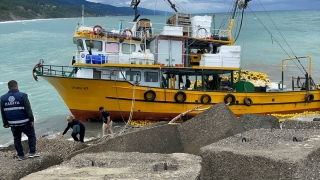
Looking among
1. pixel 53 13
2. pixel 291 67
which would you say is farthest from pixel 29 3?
pixel 291 67

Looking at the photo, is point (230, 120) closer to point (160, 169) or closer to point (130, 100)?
point (160, 169)

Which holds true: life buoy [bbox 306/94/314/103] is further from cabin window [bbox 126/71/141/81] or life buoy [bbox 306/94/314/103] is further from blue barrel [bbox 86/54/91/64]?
blue barrel [bbox 86/54/91/64]

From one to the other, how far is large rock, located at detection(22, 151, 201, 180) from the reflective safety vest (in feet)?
3.71

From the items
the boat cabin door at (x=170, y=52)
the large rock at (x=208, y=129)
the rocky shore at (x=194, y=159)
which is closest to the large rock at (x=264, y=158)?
the rocky shore at (x=194, y=159)

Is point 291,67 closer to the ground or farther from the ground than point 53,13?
closer to the ground

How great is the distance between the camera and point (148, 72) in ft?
50.9

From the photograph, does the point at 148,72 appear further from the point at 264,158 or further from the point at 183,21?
the point at 264,158

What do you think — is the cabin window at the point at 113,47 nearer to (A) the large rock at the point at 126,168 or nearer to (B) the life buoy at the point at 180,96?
(B) the life buoy at the point at 180,96

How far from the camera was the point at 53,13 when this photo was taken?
18675 centimetres

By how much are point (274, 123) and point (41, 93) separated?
1734 centimetres

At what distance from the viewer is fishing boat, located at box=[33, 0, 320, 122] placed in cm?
1461

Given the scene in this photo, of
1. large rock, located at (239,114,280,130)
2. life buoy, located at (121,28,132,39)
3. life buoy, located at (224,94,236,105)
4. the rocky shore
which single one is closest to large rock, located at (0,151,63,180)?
the rocky shore

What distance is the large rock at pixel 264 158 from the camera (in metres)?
4.88

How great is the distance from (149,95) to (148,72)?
123cm
